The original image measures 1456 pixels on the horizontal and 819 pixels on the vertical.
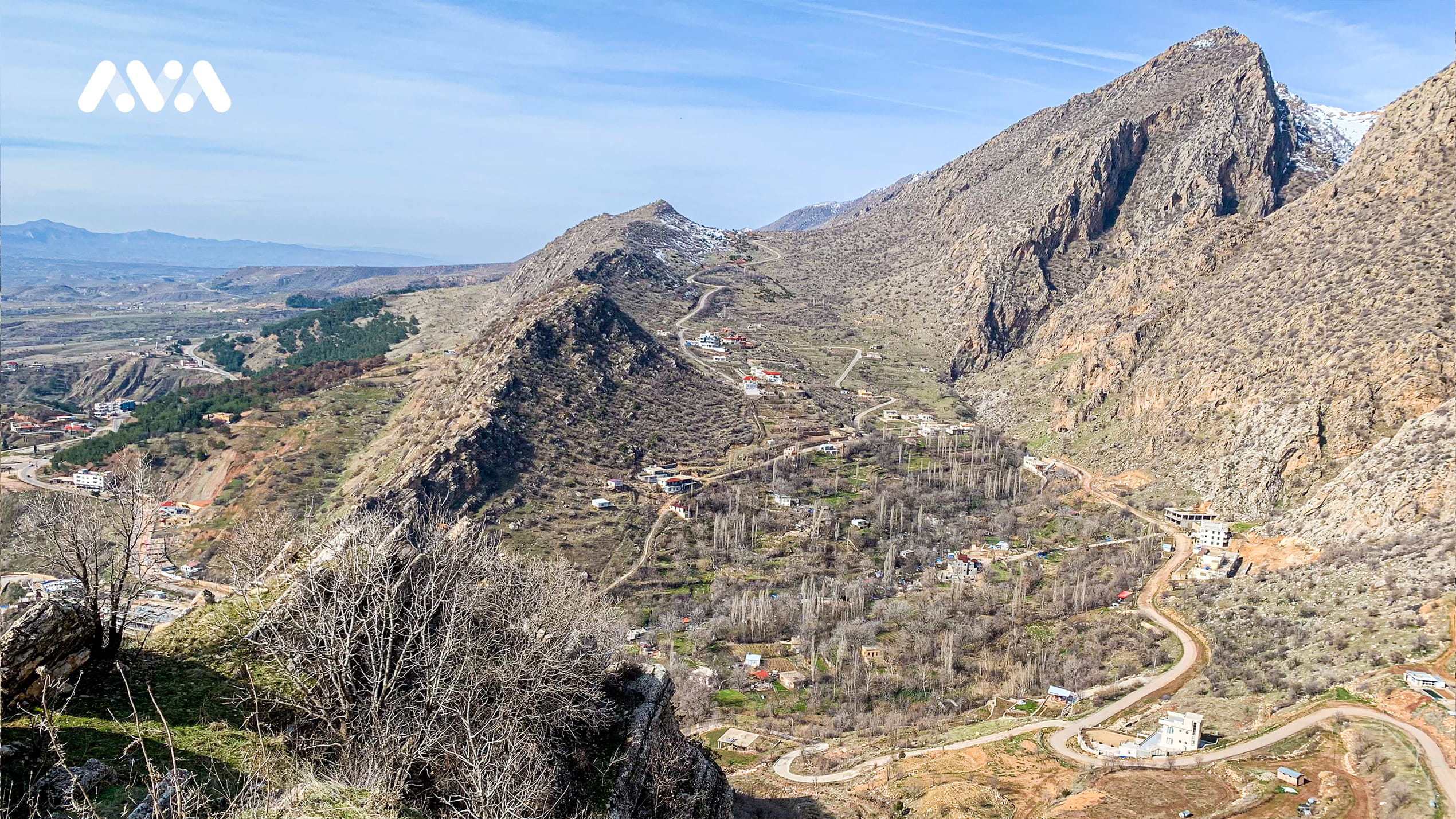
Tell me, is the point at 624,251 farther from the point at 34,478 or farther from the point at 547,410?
the point at 34,478

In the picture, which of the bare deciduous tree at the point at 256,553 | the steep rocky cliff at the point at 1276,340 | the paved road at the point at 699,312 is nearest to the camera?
the bare deciduous tree at the point at 256,553

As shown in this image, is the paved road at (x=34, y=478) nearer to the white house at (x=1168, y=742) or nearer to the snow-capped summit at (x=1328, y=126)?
the white house at (x=1168, y=742)

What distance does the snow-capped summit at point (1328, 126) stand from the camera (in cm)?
11531

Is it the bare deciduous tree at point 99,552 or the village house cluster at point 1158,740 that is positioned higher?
the bare deciduous tree at point 99,552

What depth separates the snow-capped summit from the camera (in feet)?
378

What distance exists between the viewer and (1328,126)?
123000 mm

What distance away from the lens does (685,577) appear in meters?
54.5

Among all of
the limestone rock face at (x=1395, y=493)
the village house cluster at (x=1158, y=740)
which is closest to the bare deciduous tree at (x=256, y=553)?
the village house cluster at (x=1158, y=740)

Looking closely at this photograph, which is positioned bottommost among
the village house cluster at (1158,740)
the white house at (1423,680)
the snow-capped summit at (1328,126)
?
the village house cluster at (1158,740)

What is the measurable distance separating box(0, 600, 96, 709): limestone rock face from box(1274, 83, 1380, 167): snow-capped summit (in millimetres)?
135280

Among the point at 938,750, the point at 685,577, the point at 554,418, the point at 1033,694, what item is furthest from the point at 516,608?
the point at 554,418

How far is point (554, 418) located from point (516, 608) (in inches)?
1925

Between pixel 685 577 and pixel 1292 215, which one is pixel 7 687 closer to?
pixel 685 577

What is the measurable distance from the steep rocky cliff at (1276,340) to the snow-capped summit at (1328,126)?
112 feet
